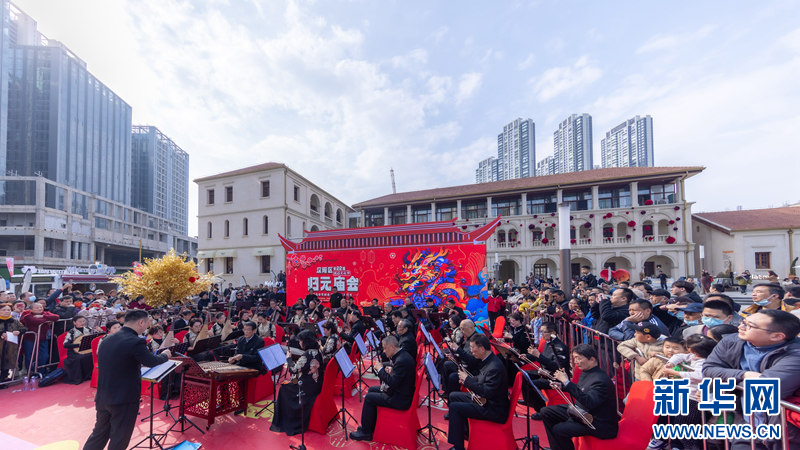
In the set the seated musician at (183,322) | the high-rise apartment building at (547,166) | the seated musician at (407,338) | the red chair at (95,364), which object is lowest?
the red chair at (95,364)

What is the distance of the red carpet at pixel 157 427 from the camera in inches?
186

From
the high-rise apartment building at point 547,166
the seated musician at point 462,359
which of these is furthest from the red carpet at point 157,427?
the high-rise apartment building at point 547,166

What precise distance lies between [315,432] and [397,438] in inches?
54.7

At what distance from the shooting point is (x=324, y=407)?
5.04m

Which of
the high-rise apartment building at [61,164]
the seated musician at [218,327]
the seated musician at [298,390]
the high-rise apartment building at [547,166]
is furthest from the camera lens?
the high-rise apartment building at [547,166]

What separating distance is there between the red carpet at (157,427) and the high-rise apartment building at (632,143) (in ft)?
223

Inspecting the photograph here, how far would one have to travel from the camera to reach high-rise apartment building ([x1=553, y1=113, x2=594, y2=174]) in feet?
189

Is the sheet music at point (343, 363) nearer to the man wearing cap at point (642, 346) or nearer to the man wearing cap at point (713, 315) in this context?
the man wearing cap at point (642, 346)

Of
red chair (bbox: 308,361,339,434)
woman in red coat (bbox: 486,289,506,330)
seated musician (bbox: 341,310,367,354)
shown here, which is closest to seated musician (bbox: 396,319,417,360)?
seated musician (bbox: 341,310,367,354)

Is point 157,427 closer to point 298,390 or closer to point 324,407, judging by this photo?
point 298,390

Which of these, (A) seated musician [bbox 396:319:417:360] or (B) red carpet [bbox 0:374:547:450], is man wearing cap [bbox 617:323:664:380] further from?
(A) seated musician [bbox 396:319:417:360]

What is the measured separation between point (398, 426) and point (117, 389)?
3505mm

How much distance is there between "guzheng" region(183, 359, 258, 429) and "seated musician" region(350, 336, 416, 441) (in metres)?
2.19

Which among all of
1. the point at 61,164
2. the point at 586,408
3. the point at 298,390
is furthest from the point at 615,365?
the point at 61,164
